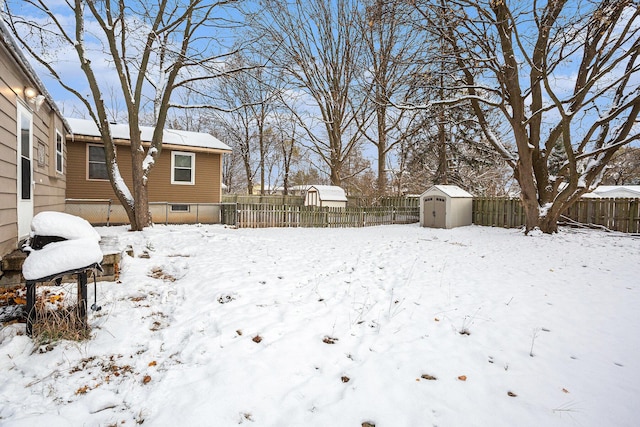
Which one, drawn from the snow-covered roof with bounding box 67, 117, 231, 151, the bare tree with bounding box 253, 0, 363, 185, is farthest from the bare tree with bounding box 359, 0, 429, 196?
the snow-covered roof with bounding box 67, 117, 231, 151

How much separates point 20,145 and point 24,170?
19.0 inches

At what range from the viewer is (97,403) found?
224cm

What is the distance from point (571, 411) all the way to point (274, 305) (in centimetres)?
296

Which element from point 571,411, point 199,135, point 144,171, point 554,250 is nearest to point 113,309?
point 571,411

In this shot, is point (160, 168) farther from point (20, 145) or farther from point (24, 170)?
point (20, 145)

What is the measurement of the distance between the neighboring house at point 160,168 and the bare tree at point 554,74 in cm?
1081

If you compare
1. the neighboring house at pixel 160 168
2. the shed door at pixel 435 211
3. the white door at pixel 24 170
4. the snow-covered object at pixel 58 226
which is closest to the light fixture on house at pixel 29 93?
the white door at pixel 24 170

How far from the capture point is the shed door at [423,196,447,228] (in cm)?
1497

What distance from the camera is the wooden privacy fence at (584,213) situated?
12.1m

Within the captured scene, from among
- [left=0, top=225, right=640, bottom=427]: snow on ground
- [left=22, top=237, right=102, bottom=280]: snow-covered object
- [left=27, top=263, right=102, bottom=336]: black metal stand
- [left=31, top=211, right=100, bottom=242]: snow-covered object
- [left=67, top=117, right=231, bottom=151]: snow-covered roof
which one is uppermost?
[left=67, top=117, right=231, bottom=151]: snow-covered roof

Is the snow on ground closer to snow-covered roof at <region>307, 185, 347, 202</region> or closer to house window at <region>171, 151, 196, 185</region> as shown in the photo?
house window at <region>171, 151, 196, 185</region>

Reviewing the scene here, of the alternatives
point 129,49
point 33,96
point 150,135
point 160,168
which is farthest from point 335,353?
point 150,135

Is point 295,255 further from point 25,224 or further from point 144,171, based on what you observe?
point 144,171

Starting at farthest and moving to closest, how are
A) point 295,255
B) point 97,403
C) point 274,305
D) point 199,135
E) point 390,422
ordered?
point 199,135
point 295,255
point 274,305
point 97,403
point 390,422
